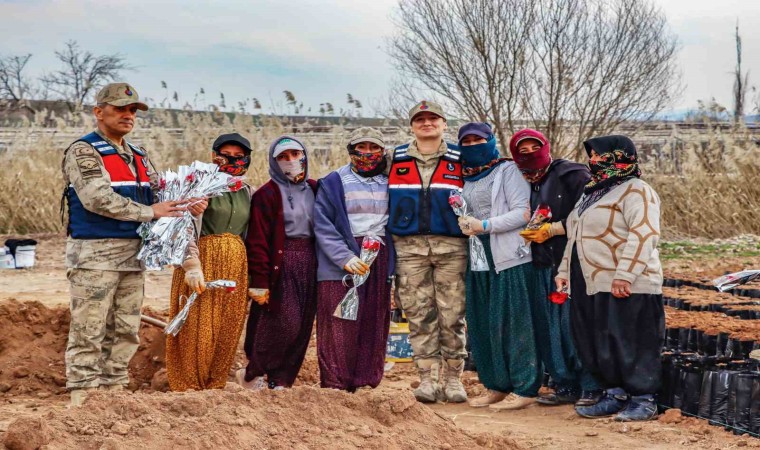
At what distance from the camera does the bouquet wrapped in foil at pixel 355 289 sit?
6.14 m

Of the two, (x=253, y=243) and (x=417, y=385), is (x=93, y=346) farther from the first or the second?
(x=417, y=385)

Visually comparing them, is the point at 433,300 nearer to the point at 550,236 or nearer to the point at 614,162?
the point at 550,236

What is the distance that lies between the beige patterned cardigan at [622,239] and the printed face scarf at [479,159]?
2.35 ft

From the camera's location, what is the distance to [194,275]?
233 inches

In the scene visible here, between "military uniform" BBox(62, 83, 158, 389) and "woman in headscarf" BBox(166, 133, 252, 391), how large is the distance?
0.34m

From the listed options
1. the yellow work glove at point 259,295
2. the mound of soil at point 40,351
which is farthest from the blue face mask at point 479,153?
the mound of soil at point 40,351

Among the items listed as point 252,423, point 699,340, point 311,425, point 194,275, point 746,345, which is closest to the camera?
point 252,423

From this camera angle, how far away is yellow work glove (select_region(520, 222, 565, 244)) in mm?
6027

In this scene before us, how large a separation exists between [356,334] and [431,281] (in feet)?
2.00

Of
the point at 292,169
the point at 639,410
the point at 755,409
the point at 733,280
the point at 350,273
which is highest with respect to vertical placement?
the point at 292,169

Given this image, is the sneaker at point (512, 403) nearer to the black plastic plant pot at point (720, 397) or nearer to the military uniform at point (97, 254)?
the black plastic plant pot at point (720, 397)

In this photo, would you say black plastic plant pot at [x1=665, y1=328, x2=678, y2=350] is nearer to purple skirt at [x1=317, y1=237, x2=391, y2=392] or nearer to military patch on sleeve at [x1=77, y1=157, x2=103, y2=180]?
A: purple skirt at [x1=317, y1=237, x2=391, y2=392]

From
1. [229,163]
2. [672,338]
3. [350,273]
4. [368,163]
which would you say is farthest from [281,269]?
[672,338]

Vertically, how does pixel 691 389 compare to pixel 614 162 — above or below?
below
